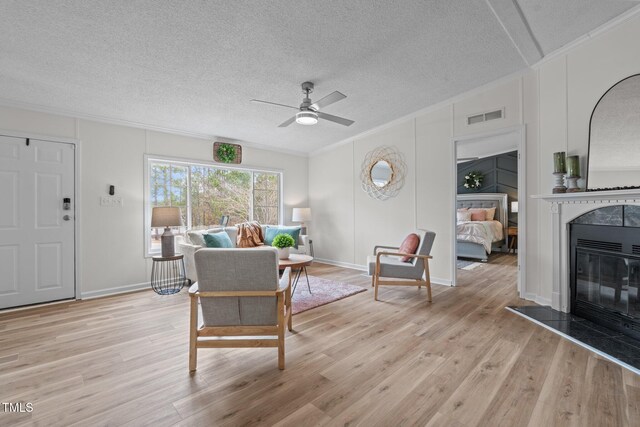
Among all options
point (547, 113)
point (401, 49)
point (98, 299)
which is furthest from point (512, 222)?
point (98, 299)

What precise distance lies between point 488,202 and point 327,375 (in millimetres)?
7326

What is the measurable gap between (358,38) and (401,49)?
1.58ft

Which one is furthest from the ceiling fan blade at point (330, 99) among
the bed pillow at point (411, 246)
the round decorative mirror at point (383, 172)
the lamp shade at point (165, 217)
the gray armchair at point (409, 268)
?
the lamp shade at point (165, 217)

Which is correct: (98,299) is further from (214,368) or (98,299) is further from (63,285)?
(214,368)

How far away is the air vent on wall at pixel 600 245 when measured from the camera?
2.54 meters

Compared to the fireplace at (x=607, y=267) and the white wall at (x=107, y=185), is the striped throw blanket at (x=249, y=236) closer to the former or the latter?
the white wall at (x=107, y=185)

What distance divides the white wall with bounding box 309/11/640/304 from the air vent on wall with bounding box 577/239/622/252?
360mm

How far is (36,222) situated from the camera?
3.56 meters

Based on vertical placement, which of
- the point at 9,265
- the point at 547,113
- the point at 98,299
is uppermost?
the point at 547,113

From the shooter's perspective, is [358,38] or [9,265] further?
[9,265]

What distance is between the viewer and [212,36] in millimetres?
2393

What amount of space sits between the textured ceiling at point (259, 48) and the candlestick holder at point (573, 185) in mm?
1403

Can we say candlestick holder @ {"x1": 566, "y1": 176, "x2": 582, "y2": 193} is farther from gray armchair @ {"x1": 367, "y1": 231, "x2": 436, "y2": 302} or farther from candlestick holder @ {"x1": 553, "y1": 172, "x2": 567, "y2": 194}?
gray armchair @ {"x1": 367, "y1": 231, "x2": 436, "y2": 302}

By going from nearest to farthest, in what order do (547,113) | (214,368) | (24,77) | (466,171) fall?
1. (214,368)
2. (24,77)
3. (547,113)
4. (466,171)
